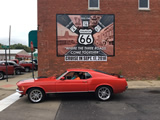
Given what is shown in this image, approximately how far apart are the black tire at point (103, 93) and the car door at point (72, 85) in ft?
1.79

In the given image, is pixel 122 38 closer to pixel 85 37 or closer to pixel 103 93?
pixel 85 37

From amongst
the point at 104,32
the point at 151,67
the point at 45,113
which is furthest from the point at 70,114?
the point at 151,67

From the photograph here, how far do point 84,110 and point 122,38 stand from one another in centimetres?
773

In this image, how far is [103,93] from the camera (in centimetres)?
642

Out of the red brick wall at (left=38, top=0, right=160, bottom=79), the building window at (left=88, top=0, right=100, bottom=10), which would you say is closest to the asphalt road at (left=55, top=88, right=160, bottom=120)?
the red brick wall at (left=38, top=0, right=160, bottom=79)

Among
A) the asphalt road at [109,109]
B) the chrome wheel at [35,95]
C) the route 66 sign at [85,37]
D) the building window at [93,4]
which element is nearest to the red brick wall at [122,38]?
the building window at [93,4]

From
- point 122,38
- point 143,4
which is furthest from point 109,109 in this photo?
point 143,4

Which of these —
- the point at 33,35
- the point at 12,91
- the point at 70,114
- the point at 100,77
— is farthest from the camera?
the point at 33,35

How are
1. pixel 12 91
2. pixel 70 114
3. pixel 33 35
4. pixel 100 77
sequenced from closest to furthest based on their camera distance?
pixel 70 114, pixel 100 77, pixel 12 91, pixel 33 35

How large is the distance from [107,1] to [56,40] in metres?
4.75

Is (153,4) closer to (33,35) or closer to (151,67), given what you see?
(151,67)

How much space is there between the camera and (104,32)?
11477 mm

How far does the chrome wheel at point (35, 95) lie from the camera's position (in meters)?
6.16

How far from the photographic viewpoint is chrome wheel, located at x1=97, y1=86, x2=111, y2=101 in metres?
6.38
